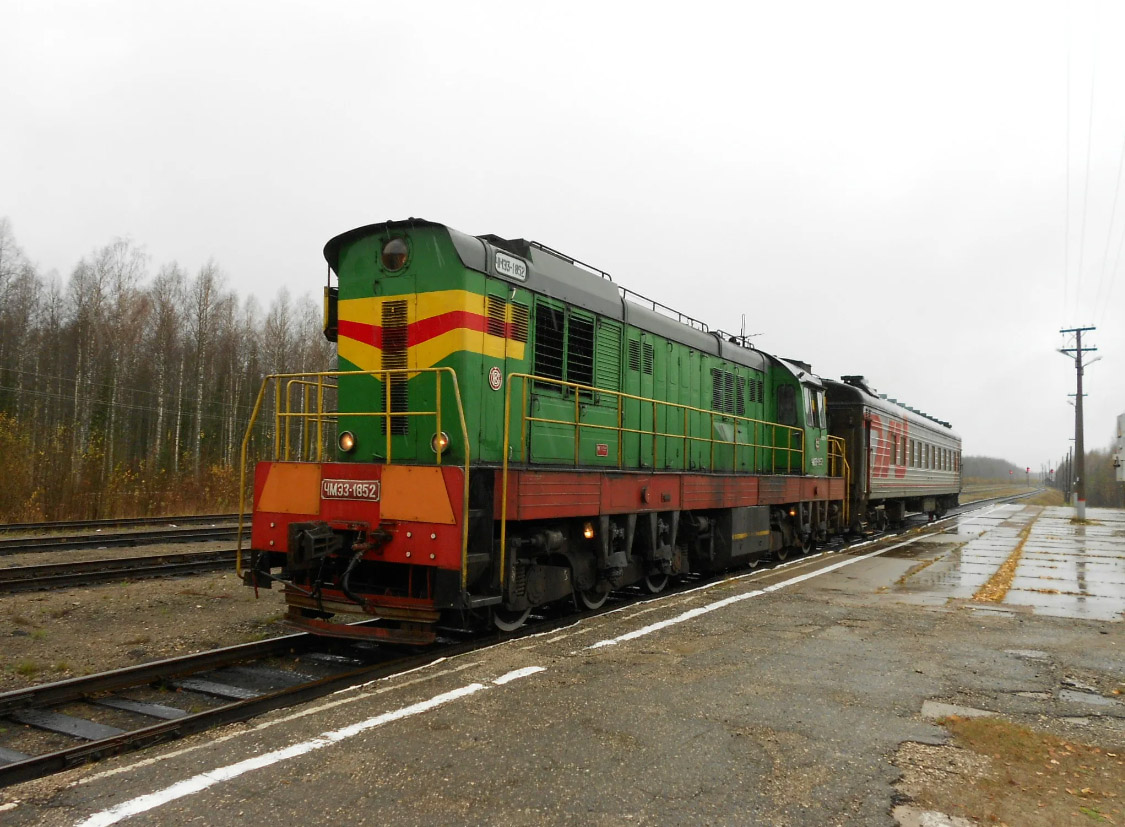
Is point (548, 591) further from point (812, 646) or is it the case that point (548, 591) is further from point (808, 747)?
point (808, 747)

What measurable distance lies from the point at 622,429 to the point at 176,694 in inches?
179

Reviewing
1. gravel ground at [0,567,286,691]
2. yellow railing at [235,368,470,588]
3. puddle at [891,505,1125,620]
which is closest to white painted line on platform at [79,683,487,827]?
yellow railing at [235,368,470,588]

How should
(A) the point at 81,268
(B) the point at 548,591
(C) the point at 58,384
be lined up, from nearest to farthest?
1. (B) the point at 548,591
2. (C) the point at 58,384
3. (A) the point at 81,268

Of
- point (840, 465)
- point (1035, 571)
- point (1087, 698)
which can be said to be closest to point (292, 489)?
point (1087, 698)

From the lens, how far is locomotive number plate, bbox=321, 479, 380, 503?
592 cm

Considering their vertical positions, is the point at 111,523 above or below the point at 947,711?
below

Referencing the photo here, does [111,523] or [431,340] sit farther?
[111,523]

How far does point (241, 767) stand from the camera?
11.5 feet

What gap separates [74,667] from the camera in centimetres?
588

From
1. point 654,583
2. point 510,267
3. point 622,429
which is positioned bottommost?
point 654,583

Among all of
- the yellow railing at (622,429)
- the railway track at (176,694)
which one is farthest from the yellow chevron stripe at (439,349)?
the railway track at (176,694)

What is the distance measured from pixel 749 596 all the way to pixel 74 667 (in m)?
6.75

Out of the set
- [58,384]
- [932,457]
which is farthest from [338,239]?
[58,384]

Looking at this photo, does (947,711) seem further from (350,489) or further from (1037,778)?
(350,489)
